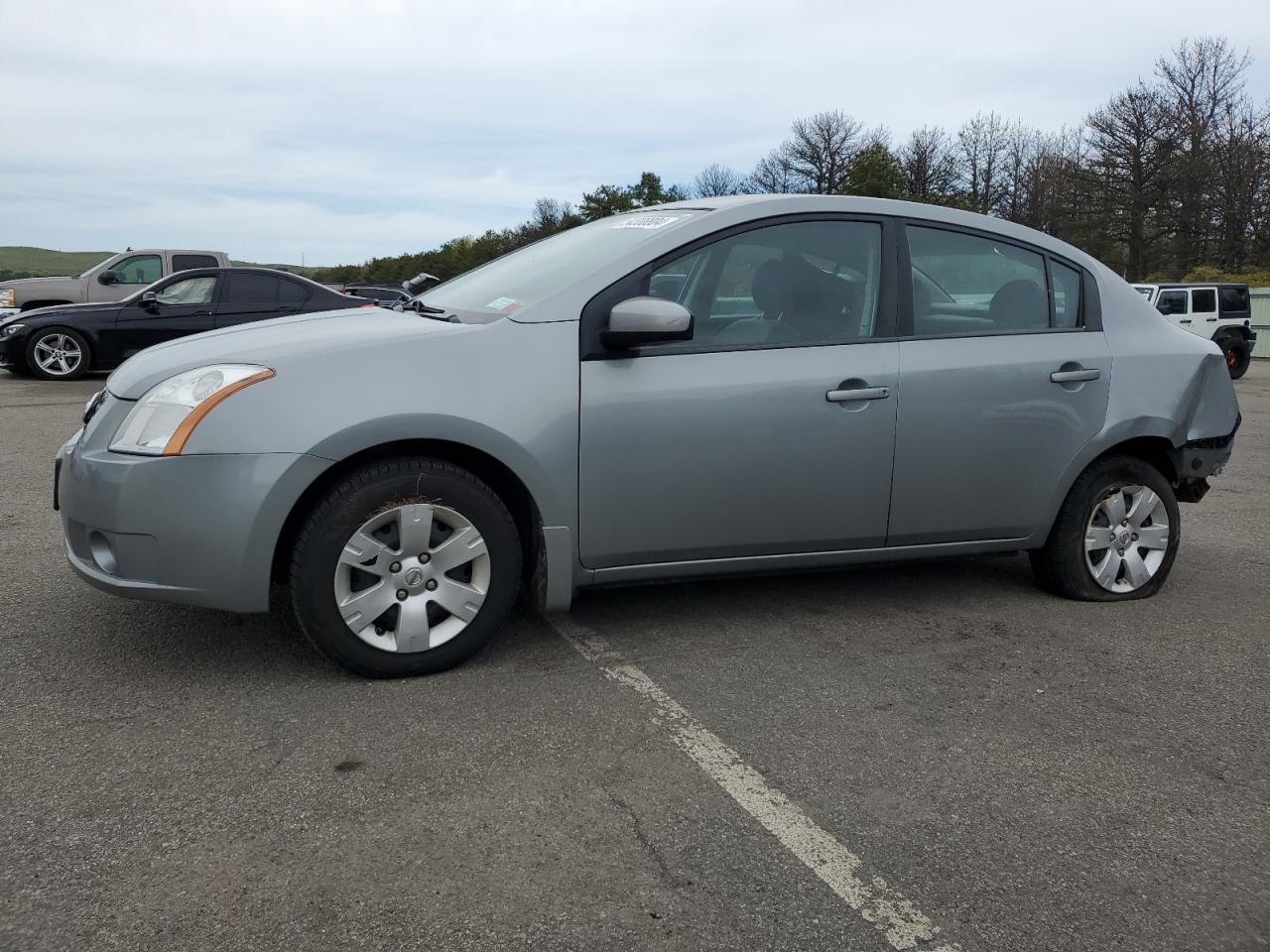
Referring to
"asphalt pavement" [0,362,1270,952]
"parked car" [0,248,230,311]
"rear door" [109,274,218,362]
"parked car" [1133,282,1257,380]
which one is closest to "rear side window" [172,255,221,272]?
"parked car" [0,248,230,311]

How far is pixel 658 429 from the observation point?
363 centimetres

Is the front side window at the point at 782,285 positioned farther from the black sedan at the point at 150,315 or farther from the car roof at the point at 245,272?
the car roof at the point at 245,272

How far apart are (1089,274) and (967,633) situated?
159 centimetres

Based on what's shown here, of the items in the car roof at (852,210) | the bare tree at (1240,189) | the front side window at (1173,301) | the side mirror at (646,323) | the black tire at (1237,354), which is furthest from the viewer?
the bare tree at (1240,189)

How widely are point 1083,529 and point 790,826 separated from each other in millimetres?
2450

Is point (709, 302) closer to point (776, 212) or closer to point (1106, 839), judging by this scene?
point (776, 212)

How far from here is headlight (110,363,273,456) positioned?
323 centimetres

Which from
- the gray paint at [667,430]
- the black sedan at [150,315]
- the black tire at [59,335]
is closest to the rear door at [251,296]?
the black sedan at [150,315]

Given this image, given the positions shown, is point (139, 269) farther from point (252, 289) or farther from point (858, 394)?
point (858, 394)

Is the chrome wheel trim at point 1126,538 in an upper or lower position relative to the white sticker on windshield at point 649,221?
lower

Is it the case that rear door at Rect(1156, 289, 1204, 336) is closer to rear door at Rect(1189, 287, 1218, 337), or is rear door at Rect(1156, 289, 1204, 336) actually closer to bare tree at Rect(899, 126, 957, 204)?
rear door at Rect(1189, 287, 1218, 337)

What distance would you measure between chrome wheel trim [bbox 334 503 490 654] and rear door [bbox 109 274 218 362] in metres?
11.1

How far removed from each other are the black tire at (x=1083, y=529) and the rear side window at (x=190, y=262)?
49.9 ft

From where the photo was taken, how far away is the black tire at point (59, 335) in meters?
13.7
